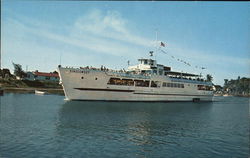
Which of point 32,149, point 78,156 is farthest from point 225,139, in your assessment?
point 32,149

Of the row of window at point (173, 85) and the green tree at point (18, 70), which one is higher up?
the green tree at point (18, 70)

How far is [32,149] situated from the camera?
13.2m

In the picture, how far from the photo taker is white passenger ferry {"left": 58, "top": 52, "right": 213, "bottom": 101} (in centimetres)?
4106

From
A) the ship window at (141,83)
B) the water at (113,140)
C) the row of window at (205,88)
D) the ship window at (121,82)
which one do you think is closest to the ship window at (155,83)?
the ship window at (141,83)

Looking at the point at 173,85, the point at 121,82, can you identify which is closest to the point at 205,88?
the point at 173,85

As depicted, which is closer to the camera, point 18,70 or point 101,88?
point 101,88

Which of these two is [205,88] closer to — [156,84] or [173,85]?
[173,85]

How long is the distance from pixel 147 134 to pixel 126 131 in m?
1.72

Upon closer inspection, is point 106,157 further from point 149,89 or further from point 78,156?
point 149,89

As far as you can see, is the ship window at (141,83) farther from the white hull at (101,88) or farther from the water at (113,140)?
the water at (113,140)

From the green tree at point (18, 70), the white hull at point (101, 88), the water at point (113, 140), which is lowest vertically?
the water at point (113, 140)

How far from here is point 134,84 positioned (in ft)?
151

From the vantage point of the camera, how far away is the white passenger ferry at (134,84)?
41.1 metres

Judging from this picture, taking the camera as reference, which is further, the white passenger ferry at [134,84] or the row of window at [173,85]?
the row of window at [173,85]
